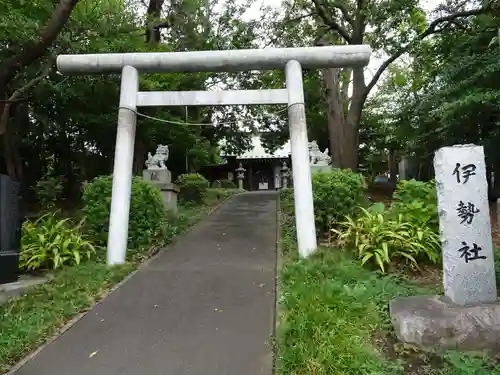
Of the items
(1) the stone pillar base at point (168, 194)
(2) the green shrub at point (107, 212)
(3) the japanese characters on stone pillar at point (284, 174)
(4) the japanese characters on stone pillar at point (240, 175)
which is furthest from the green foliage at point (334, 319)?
(4) the japanese characters on stone pillar at point (240, 175)

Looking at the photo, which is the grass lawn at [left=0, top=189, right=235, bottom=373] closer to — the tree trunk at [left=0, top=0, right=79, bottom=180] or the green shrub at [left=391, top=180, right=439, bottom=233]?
the tree trunk at [left=0, top=0, right=79, bottom=180]

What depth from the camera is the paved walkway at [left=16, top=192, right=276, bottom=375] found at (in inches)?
151

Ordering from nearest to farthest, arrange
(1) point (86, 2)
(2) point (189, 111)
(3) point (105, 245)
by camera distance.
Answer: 1. (3) point (105, 245)
2. (1) point (86, 2)
3. (2) point (189, 111)

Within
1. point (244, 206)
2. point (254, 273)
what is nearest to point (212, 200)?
point (244, 206)

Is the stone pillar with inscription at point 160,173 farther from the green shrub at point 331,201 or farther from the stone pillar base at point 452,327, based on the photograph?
the stone pillar base at point 452,327

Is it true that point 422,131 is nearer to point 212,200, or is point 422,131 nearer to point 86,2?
point 212,200

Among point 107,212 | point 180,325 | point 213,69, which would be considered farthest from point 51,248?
point 213,69

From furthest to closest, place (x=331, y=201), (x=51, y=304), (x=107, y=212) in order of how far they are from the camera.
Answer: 1. (x=331, y=201)
2. (x=107, y=212)
3. (x=51, y=304)

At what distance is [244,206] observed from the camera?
54.0ft

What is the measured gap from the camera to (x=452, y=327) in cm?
388

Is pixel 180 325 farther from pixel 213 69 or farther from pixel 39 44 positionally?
pixel 39 44

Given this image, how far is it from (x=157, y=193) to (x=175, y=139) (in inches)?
325

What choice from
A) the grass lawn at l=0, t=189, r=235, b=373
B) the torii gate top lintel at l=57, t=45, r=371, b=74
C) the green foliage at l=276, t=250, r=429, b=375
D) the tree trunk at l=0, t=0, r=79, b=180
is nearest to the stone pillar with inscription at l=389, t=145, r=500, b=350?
the green foliage at l=276, t=250, r=429, b=375

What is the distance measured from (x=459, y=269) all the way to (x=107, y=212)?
622cm
